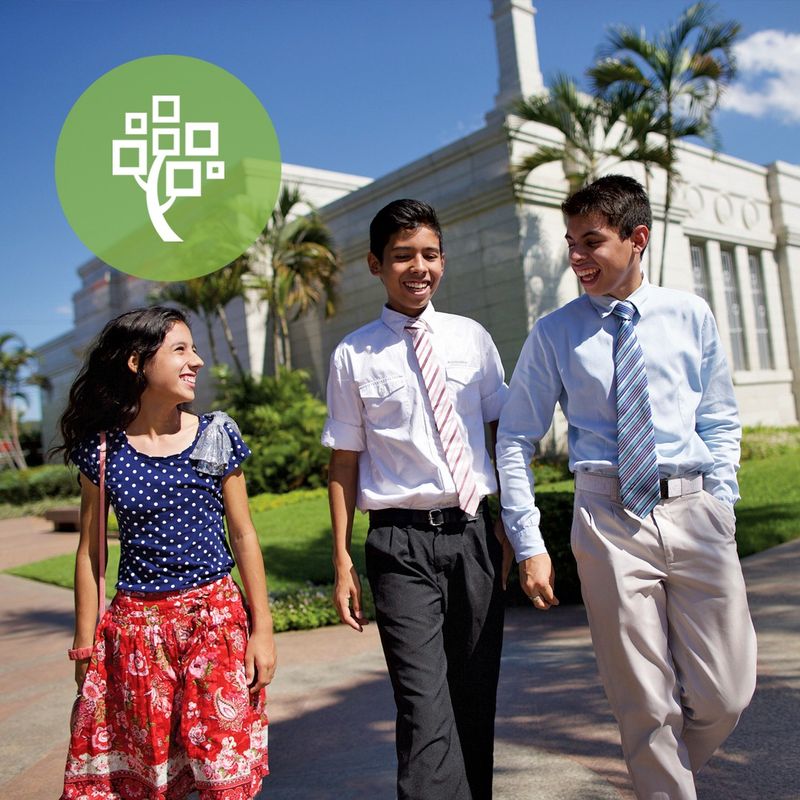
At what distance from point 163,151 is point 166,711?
491 cm

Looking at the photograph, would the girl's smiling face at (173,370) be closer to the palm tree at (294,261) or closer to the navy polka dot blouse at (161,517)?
the navy polka dot blouse at (161,517)

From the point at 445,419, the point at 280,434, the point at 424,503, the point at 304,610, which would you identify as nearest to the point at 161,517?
the point at 424,503

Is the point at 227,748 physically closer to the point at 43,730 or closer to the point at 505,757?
the point at 505,757

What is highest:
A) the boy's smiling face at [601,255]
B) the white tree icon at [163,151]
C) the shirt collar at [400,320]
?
the white tree icon at [163,151]

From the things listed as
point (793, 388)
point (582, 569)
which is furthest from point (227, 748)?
point (793, 388)

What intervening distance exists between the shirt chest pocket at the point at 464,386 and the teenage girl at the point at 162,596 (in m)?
0.76

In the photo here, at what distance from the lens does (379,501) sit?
2.78 meters

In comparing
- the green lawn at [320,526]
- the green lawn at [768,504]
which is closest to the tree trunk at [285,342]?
the green lawn at [320,526]

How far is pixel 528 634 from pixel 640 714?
3181 millimetres

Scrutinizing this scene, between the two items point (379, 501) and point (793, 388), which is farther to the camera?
point (793, 388)

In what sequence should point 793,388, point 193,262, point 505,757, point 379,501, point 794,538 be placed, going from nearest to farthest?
1. point 379,501
2. point 505,757
3. point 794,538
4. point 193,262
5. point 793,388

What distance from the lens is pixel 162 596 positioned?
2545mm

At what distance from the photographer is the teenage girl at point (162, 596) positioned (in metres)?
2.46

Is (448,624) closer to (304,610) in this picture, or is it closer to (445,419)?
(445,419)
